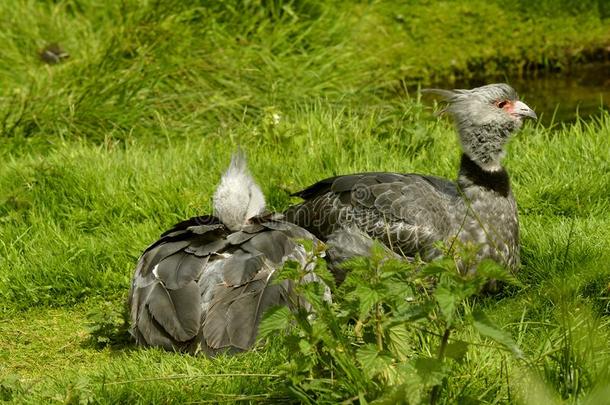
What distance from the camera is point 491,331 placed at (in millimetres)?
2801

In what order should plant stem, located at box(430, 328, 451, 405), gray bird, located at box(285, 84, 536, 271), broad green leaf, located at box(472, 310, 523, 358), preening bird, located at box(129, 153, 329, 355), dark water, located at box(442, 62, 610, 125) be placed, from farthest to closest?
dark water, located at box(442, 62, 610, 125)
gray bird, located at box(285, 84, 536, 271)
preening bird, located at box(129, 153, 329, 355)
plant stem, located at box(430, 328, 451, 405)
broad green leaf, located at box(472, 310, 523, 358)

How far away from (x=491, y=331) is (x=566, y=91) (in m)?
5.04

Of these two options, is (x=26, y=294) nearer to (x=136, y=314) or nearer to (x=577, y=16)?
(x=136, y=314)

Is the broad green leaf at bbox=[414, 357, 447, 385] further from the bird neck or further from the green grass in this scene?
the bird neck

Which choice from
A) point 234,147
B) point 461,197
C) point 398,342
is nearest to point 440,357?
point 398,342

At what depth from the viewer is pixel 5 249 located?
16.6 feet

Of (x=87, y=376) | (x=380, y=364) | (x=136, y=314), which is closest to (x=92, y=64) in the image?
(x=136, y=314)

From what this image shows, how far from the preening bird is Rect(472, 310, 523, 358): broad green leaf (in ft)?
3.68

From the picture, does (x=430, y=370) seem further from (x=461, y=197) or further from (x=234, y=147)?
(x=234, y=147)

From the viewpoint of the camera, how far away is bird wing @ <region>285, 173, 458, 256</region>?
461cm

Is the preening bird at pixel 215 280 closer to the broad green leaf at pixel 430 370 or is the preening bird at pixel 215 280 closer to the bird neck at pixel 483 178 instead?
the bird neck at pixel 483 178

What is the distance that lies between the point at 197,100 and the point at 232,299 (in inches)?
110

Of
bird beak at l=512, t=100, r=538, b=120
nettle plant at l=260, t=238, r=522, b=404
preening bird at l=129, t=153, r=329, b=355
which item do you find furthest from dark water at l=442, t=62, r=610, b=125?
nettle plant at l=260, t=238, r=522, b=404

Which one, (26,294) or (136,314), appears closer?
(136,314)
